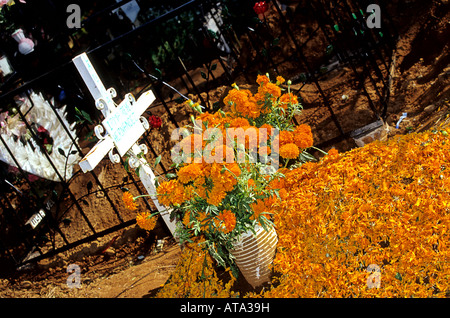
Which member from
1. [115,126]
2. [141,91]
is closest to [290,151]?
[115,126]

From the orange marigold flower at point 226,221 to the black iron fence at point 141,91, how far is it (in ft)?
4.37

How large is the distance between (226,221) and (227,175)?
0.26m

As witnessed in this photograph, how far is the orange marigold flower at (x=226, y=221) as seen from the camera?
2.15m

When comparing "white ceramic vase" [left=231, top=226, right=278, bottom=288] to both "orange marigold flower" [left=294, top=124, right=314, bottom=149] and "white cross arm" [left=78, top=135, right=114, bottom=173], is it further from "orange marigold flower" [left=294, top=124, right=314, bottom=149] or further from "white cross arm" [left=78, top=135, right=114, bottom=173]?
"white cross arm" [left=78, top=135, right=114, bottom=173]

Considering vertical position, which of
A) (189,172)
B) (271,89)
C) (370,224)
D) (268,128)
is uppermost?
(271,89)

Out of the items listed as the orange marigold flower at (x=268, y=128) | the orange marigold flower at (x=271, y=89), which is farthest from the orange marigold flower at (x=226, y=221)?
the orange marigold flower at (x=271, y=89)

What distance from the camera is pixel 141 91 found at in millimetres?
3539

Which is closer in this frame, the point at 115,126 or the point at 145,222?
the point at 145,222

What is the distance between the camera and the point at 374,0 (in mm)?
5672

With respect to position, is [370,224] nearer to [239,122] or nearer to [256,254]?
[256,254]

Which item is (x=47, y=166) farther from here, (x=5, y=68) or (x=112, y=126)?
(x=112, y=126)

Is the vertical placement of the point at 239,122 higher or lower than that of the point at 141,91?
lower

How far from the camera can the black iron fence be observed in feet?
11.7

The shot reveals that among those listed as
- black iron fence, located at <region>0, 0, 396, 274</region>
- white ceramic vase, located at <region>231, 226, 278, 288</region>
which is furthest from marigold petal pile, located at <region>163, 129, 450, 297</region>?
black iron fence, located at <region>0, 0, 396, 274</region>
